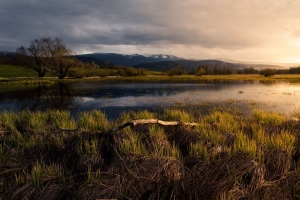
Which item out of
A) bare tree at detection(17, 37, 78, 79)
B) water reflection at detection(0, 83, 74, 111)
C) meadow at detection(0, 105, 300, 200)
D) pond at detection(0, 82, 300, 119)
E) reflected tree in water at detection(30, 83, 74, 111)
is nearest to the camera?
meadow at detection(0, 105, 300, 200)

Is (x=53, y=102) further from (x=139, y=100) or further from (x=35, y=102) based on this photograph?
(x=139, y=100)

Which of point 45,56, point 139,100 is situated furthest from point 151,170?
point 45,56

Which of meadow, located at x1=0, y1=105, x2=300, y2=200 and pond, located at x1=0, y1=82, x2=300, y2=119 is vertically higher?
meadow, located at x1=0, y1=105, x2=300, y2=200

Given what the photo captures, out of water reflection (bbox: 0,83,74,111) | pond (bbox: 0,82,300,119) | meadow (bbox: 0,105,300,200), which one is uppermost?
meadow (bbox: 0,105,300,200)

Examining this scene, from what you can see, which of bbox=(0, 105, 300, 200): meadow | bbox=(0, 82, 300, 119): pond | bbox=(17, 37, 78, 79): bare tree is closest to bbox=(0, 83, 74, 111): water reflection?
bbox=(0, 82, 300, 119): pond

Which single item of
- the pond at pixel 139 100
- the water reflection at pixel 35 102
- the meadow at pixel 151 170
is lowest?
the water reflection at pixel 35 102

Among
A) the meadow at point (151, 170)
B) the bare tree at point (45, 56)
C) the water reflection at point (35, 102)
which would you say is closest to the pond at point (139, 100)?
the water reflection at point (35, 102)

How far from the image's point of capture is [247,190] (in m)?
5.11

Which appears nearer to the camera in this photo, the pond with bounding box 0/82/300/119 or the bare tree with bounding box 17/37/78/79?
the pond with bounding box 0/82/300/119

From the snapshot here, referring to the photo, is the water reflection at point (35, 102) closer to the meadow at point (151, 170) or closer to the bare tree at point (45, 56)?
the meadow at point (151, 170)

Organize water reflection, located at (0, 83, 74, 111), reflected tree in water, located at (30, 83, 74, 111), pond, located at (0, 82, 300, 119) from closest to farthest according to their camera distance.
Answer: pond, located at (0, 82, 300, 119), water reflection, located at (0, 83, 74, 111), reflected tree in water, located at (30, 83, 74, 111)

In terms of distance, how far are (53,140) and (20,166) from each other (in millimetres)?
2316

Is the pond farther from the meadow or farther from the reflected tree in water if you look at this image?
the meadow

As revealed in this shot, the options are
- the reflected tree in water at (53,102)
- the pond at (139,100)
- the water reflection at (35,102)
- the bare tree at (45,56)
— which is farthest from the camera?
the bare tree at (45,56)
